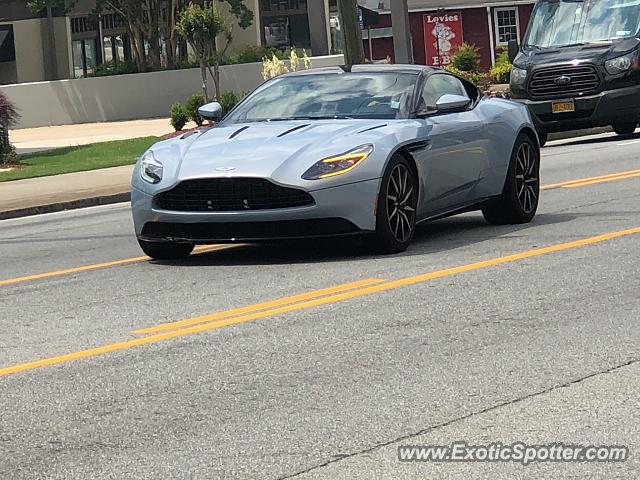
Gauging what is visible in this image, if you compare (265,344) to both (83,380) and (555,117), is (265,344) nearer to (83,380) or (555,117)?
(83,380)

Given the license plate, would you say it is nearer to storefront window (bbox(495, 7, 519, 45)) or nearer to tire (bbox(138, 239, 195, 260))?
tire (bbox(138, 239, 195, 260))

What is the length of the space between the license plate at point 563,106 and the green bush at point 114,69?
23.9m

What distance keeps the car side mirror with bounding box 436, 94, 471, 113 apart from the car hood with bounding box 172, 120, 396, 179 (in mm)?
486

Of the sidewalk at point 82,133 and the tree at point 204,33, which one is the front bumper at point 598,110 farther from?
the tree at point 204,33

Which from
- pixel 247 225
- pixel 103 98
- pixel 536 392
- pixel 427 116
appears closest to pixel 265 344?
pixel 536 392

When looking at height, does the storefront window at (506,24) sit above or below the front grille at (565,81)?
above

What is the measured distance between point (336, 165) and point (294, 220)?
1.53 ft

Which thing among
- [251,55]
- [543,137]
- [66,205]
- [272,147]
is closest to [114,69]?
[251,55]

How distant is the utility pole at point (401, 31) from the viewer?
127 feet

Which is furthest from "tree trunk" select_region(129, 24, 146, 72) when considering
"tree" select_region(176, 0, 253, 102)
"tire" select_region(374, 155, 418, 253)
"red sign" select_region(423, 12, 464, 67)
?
"tire" select_region(374, 155, 418, 253)

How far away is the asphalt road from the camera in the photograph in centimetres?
558

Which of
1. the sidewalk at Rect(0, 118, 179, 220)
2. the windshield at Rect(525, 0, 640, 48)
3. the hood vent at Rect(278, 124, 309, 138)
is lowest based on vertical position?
the sidewalk at Rect(0, 118, 179, 220)

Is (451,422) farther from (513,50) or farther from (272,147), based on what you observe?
(513,50)

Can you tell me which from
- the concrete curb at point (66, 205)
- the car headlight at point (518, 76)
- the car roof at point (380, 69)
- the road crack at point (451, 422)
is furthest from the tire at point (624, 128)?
the road crack at point (451, 422)
